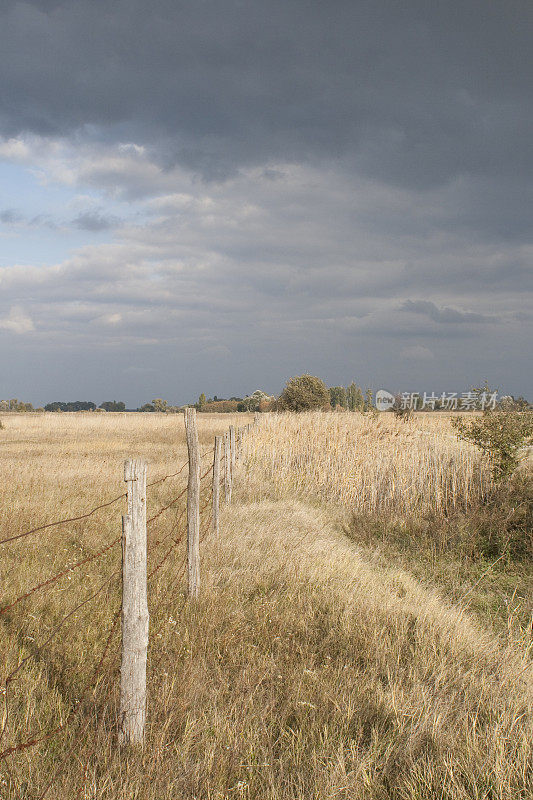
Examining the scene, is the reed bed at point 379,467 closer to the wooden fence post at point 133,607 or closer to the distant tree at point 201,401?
the wooden fence post at point 133,607

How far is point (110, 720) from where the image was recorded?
122 inches

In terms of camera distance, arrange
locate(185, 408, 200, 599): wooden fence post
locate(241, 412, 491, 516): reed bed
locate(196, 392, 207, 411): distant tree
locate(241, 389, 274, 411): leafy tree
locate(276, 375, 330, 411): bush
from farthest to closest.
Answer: locate(196, 392, 207, 411): distant tree, locate(241, 389, 274, 411): leafy tree, locate(276, 375, 330, 411): bush, locate(241, 412, 491, 516): reed bed, locate(185, 408, 200, 599): wooden fence post

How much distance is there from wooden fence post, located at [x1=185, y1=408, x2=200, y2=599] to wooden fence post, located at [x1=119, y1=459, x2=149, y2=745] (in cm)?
194

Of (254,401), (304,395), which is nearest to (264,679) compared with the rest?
(304,395)

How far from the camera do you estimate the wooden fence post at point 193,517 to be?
5.12 m

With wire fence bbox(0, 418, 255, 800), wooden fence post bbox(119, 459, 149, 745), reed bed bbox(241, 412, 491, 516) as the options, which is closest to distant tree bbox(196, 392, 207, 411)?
reed bed bbox(241, 412, 491, 516)

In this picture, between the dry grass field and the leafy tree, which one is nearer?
the dry grass field

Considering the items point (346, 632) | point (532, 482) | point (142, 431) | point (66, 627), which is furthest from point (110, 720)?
point (142, 431)

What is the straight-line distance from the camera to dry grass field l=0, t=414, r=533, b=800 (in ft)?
9.24

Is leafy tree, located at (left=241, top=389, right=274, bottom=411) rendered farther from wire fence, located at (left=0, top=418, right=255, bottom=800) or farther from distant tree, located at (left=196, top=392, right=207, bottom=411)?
wire fence, located at (left=0, top=418, right=255, bottom=800)

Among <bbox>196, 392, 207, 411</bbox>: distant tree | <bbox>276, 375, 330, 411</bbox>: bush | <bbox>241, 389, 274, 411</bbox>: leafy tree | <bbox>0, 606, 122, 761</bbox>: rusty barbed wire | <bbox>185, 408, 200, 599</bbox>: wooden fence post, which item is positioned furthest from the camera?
<bbox>196, 392, 207, 411</bbox>: distant tree

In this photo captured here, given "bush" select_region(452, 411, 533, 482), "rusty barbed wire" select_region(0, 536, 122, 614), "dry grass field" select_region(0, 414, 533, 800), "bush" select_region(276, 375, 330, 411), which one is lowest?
"dry grass field" select_region(0, 414, 533, 800)

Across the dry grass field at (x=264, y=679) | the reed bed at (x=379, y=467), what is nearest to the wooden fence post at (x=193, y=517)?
the dry grass field at (x=264, y=679)

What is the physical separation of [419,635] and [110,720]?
8.58 ft
